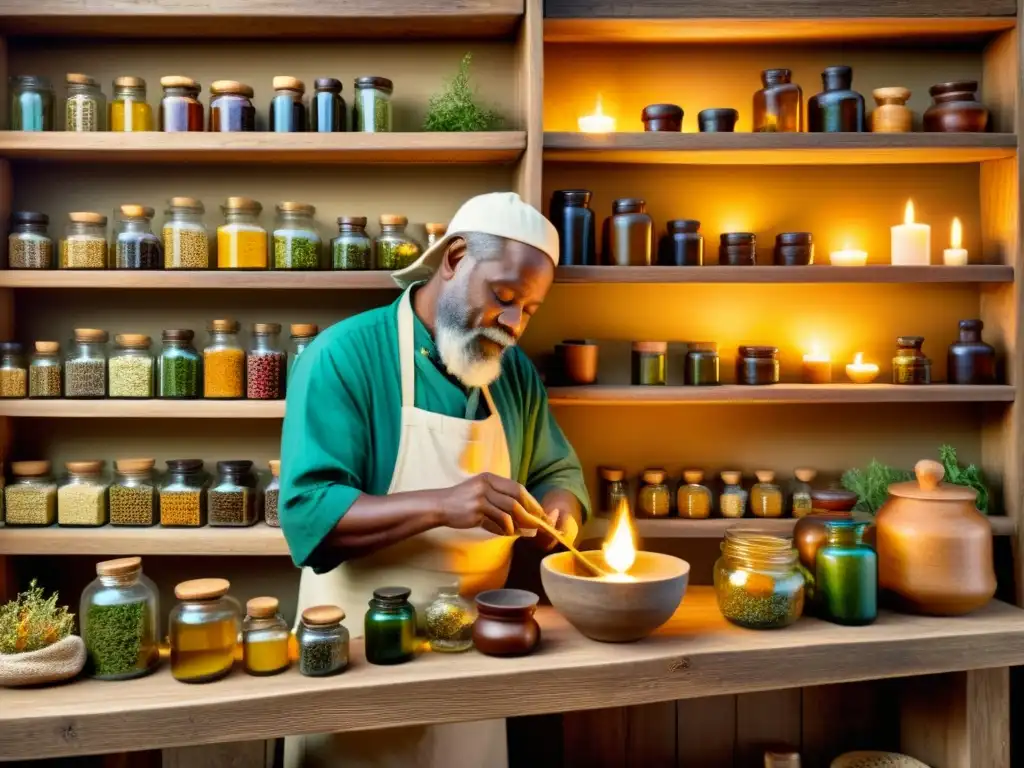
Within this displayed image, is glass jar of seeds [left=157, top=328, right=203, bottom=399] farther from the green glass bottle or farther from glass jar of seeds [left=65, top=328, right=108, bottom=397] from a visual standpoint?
the green glass bottle

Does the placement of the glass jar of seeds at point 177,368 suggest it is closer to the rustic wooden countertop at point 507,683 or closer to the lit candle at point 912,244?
the rustic wooden countertop at point 507,683

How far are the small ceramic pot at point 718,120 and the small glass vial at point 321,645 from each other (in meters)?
1.66

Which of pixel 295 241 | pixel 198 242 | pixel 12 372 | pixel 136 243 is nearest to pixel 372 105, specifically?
pixel 295 241

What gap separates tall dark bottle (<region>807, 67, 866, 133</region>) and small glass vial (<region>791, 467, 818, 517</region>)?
3.18 ft

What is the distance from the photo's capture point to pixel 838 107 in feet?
7.52

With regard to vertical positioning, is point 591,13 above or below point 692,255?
above

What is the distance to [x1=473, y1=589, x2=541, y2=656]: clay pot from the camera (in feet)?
4.52

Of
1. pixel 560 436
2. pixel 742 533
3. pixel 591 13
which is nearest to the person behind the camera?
pixel 742 533

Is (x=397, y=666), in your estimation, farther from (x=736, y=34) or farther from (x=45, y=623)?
(x=736, y=34)

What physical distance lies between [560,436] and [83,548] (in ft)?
4.37

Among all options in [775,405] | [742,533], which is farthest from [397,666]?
[775,405]

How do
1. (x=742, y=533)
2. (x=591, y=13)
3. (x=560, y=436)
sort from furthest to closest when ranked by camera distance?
(x=591, y=13) → (x=560, y=436) → (x=742, y=533)

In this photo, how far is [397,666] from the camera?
134 cm

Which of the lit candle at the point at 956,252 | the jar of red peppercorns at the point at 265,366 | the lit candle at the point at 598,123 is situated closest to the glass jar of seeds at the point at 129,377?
the jar of red peppercorns at the point at 265,366
